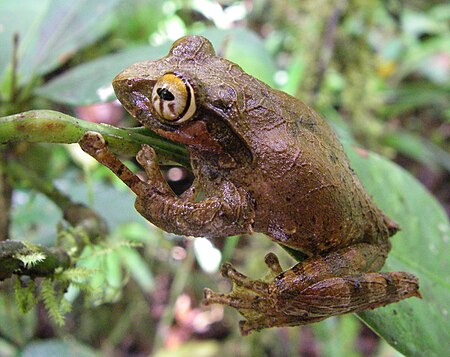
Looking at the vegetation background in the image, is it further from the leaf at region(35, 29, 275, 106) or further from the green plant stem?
the green plant stem

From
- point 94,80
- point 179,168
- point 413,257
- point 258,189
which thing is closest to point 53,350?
point 179,168

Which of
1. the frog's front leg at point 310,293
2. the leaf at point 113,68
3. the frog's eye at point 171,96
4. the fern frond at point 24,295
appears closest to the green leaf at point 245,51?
the leaf at point 113,68

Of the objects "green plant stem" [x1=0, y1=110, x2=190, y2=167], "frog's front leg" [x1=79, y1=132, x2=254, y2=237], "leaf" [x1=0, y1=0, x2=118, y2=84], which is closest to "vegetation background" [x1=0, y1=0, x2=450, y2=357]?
"leaf" [x1=0, y1=0, x2=118, y2=84]

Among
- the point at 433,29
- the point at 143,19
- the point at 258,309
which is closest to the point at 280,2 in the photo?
the point at 143,19

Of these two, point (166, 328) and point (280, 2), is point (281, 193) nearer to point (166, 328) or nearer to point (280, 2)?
point (166, 328)

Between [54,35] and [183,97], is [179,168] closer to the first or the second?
[54,35]

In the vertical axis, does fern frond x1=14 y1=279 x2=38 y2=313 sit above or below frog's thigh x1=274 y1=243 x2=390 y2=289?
below
